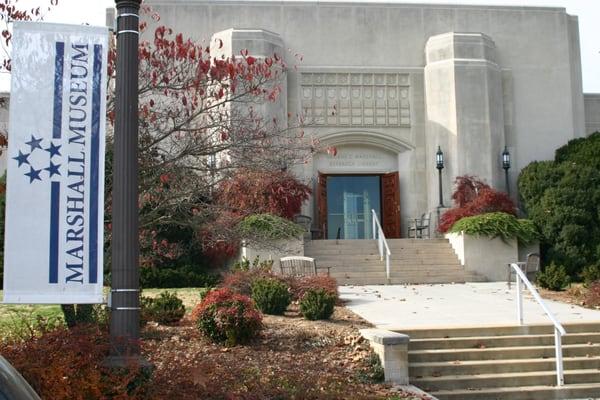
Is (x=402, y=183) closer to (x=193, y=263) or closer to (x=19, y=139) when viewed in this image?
(x=193, y=263)

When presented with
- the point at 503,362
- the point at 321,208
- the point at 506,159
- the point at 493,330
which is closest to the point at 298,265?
the point at 493,330

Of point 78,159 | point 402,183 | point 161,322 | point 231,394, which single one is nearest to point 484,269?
point 402,183

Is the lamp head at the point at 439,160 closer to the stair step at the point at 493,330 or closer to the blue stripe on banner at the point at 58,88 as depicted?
the stair step at the point at 493,330

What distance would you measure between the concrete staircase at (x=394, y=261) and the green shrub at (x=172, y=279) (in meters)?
3.15

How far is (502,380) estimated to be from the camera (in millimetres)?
9094

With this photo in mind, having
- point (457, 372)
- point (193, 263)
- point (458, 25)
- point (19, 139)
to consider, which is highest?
point (458, 25)

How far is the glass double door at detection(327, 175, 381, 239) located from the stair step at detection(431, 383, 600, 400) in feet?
54.7

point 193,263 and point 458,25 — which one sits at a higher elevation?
point 458,25

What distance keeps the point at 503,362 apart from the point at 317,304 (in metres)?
2.92

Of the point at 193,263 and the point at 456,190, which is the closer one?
the point at 193,263

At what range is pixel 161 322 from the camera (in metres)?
10.5

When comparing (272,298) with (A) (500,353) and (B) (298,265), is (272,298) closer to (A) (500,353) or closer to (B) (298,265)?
(A) (500,353)

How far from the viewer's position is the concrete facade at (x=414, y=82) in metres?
23.7

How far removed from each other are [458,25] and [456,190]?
648 centimetres
